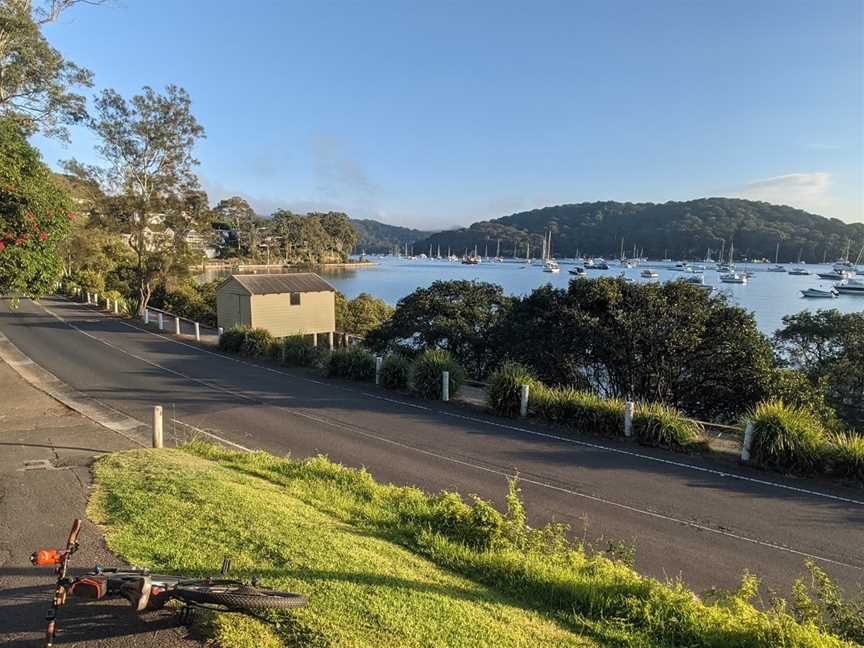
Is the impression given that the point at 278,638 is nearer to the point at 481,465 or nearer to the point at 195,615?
the point at 195,615

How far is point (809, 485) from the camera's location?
9297 millimetres

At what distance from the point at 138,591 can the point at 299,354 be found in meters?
17.3

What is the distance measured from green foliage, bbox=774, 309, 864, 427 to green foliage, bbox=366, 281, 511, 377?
33.3 feet

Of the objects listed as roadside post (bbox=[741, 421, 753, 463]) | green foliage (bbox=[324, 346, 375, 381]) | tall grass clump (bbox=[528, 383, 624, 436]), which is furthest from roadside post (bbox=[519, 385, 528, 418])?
green foliage (bbox=[324, 346, 375, 381])

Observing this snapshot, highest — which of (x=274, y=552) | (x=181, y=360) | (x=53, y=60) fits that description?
(x=53, y=60)

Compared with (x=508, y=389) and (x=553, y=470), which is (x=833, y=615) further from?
(x=508, y=389)

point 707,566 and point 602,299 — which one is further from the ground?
point 602,299

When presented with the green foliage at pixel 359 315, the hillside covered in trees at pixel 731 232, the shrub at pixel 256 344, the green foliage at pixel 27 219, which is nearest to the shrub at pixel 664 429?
the green foliage at pixel 27 219

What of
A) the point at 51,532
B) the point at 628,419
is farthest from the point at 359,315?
the point at 51,532

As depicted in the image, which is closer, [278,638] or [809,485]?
[278,638]

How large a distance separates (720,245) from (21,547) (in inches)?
6392

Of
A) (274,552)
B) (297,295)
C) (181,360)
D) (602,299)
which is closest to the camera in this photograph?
(274,552)

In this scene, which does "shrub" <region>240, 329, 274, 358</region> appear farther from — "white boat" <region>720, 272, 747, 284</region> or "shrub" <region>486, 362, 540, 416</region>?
"white boat" <region>720, 272, 747, 284</region>

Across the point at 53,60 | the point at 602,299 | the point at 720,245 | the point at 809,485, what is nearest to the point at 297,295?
the point at 53,60
